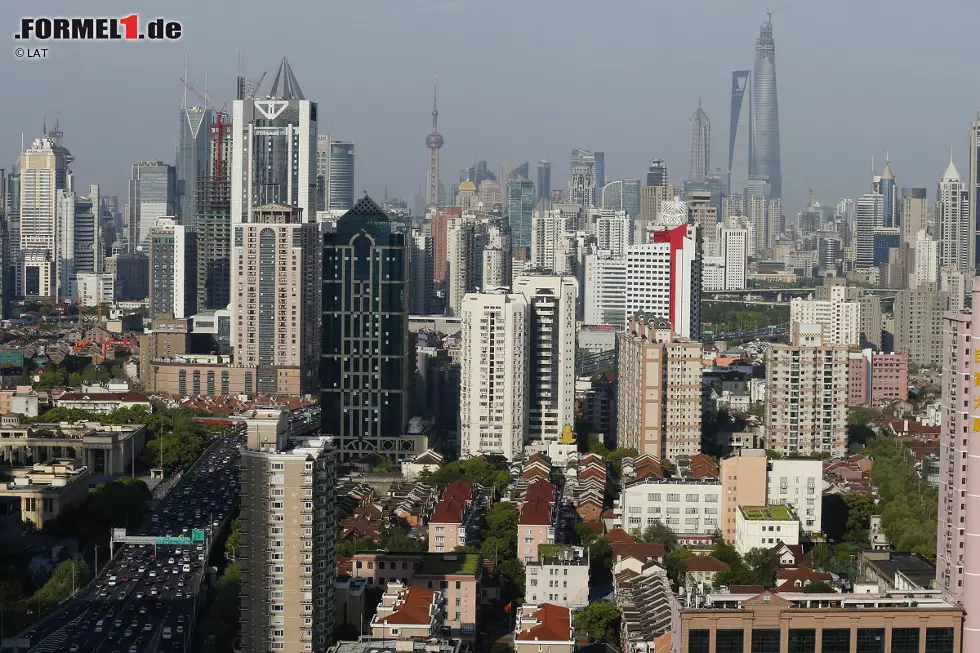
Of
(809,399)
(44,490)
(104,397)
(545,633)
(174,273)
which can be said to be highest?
(174,273)

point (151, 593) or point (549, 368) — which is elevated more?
point (549, 368)

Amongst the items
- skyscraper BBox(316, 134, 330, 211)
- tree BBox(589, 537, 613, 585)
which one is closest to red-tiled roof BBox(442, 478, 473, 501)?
tree BBox(589, 537, 613, 585)

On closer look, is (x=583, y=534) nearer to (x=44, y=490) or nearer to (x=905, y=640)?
(x=44, y=490)

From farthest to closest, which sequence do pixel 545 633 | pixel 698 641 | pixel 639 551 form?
pixel 639 551, pixel 545 633, pixel 698 641

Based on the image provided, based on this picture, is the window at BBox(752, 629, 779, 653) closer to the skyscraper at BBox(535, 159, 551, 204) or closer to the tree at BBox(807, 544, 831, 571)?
the tree at BBox(807, 544, 831, 571)

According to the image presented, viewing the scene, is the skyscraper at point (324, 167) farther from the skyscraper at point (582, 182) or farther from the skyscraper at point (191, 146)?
the skyscraper at point (582, 182)

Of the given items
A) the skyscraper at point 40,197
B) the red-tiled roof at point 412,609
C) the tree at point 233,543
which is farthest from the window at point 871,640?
the skyscraper at point 40,197

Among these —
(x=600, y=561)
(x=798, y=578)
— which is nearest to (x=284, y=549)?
(x=600, y=561)
